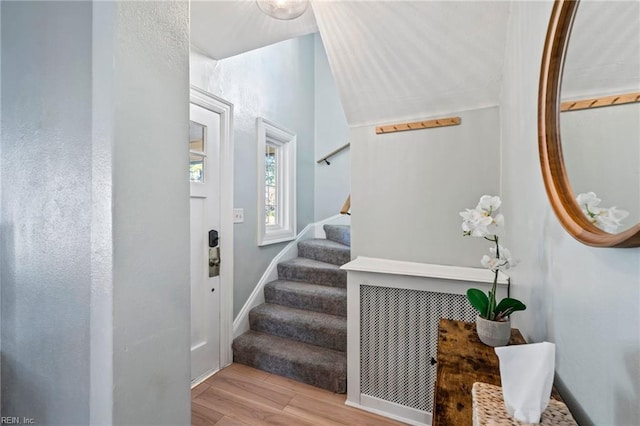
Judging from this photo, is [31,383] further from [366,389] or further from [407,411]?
[407,411]

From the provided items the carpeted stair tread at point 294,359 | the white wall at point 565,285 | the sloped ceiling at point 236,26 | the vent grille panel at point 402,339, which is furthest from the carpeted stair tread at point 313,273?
the sloped ceiling at point 236,26

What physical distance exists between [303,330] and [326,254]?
96 cm

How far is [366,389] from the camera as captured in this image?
1771 mm

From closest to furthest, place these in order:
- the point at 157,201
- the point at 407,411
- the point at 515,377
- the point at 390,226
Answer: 1. the point at 515,377
2. the point at 157,201
3. the point at 407,411
4. the point at 390,226

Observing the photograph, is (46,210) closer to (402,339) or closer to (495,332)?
(495,332)

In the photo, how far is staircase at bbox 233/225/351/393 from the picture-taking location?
2.05 m

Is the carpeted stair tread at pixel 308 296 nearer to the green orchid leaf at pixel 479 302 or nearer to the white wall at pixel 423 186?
the white wall at pixel 423 186

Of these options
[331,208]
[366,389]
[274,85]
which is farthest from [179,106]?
[331,208]

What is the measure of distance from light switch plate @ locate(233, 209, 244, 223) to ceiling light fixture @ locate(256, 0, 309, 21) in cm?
150

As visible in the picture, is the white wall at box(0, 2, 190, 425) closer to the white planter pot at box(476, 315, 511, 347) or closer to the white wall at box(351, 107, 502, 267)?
the white planter pot at box(476, 315, 511, 347)

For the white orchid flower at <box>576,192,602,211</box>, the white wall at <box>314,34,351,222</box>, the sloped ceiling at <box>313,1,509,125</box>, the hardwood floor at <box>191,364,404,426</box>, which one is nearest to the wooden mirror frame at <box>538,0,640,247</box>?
the white orchid flower at <box>576,192,602,211</box>

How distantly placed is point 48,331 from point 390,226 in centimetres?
174

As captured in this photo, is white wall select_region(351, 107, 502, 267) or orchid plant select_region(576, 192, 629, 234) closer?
orchid plant select_region(576, 192, 629, 234)

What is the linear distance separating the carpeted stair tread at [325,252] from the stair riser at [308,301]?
54cm
